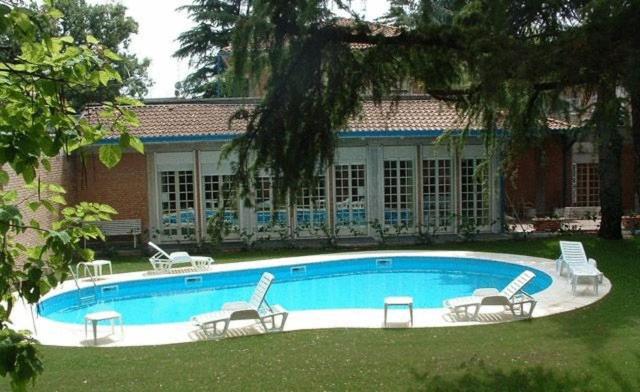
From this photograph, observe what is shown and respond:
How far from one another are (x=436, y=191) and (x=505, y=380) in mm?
14608

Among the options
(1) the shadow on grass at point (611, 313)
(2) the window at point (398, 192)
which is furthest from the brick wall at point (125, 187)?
(1) the shadow on grass at point (611, 313)

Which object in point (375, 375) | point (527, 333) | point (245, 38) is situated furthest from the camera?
point (527, 333)

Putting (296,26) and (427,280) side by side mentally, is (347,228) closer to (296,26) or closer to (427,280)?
(427,280)

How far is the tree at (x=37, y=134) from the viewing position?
2408mm

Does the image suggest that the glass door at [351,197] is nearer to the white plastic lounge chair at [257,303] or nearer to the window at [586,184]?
the white plastic lounge chair at [257,303]

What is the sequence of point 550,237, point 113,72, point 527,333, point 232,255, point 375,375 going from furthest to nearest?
point 550,237 → point 232,255 → point 527,333 → point 375,375 → point 113,72

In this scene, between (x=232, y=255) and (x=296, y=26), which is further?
(x=232, y=255)

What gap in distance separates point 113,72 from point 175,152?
18650 millimetres

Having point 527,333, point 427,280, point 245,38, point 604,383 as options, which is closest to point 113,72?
point 245,38

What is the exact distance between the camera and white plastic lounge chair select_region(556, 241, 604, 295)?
12562 millimetres

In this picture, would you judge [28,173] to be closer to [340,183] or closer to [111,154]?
[111,154]

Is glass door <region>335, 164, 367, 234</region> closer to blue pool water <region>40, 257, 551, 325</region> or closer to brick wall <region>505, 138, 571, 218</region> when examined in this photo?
blue pool water <region>40, 257, 551, 325</region>

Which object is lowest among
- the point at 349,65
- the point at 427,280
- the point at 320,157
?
the point at 427,280

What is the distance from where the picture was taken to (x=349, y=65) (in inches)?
298
